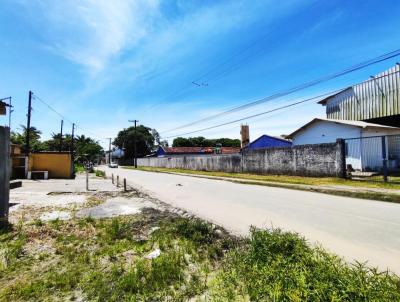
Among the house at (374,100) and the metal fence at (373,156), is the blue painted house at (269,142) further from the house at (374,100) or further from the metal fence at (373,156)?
the metal fence at (373,156)

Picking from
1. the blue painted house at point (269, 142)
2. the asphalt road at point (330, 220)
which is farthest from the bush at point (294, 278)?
the blue painted house at point (269, 142)

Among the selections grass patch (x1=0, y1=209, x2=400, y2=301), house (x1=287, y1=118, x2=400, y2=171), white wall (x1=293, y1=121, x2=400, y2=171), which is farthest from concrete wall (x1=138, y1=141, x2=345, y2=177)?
grass patch (x1=0, y1=209, x2=400, y2=301)

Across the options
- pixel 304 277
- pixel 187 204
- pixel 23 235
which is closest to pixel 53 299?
pixel 304 277

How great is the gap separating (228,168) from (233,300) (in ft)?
88.2

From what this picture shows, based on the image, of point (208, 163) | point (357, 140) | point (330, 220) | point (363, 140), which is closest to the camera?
point (330, 220)

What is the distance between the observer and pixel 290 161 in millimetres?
21234

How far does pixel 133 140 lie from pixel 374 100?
6278 centimetres

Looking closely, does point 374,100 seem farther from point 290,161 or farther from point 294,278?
point 294,278

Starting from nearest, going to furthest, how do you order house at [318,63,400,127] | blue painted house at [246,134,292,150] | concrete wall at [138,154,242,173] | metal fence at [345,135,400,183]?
metal fence at [345,135,400,183] < house at [318,63,400,127] < concrete wall at [138,154,242,173] < blue painted house at [246,134,292,150]

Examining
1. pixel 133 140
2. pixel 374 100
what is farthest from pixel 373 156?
pixel 133 140

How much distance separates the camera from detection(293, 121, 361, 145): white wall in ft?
66.8

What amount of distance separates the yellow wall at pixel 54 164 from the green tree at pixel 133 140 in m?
49.5

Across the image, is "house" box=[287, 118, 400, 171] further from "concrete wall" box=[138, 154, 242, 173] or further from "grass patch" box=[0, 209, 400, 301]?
"grass patch" box=[0, 209, 400, 301]

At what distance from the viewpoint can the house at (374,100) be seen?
22141 mm
